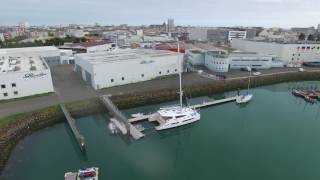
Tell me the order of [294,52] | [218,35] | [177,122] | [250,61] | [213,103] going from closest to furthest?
[177,122] → [213,103] → [250,61] → [294,52] → [218,35]

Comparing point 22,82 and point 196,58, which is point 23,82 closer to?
point 22,82

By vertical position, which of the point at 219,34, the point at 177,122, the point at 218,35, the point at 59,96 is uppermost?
the point at 219,34

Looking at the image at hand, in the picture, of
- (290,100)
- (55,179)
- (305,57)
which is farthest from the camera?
(305,57)

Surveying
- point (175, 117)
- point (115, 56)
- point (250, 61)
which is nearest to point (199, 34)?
point (250, 61)

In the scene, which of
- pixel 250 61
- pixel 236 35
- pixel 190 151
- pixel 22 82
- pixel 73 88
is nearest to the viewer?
pixel 190 151

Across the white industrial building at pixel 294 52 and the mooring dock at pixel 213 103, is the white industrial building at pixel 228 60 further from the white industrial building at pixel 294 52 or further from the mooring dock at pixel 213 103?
the mooring dock at pixel 213 103

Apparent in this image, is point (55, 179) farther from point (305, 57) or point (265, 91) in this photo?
point (305, 57)

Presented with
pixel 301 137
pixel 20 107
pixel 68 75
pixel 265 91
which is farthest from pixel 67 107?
pixel 265 91
